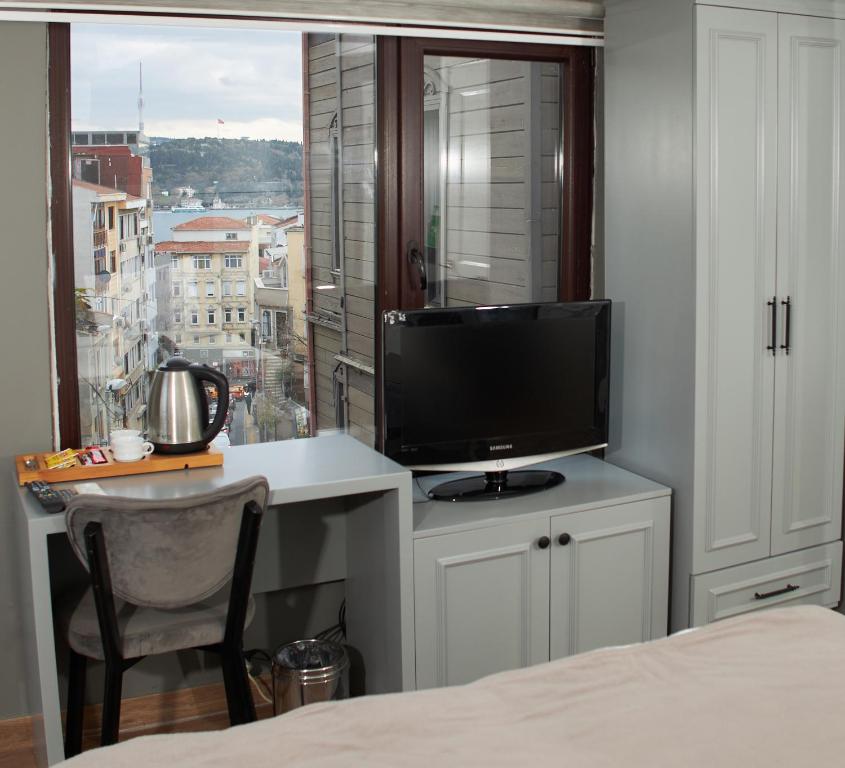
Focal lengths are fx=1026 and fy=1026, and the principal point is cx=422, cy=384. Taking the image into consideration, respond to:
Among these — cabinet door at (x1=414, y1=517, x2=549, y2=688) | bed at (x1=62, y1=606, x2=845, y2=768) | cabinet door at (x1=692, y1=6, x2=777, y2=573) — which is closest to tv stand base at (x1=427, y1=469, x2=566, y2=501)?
cabinet door at (x1=414, y1=517, x2=549, y2=688)

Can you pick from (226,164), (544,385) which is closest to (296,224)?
(226,164)

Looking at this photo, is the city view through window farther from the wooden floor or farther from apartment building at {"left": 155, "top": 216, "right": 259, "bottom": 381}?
the wooden floor

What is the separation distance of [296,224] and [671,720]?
1959 mm

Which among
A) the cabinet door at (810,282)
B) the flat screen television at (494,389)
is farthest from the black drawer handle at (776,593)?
the flat screen television at (494,389)

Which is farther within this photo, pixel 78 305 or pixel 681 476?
pixel 681 476

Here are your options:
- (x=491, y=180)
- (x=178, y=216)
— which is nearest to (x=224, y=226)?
(x=178, y=216)

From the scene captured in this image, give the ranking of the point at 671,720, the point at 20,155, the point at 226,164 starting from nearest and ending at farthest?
1. the point at 671,720
2. the point at 20,155
3. the point at 226,164

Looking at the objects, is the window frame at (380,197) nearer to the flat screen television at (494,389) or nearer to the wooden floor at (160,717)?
the flat screen television at (494,389)

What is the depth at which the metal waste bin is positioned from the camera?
2826 mm

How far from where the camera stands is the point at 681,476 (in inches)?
118

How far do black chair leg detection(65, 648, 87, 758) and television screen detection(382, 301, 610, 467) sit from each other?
0.96 m

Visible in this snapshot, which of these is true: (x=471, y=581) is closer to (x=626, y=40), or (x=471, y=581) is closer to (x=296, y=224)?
(x=296, y=224)

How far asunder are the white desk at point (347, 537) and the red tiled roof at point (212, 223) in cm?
64

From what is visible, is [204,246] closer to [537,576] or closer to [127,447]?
[127,447]
